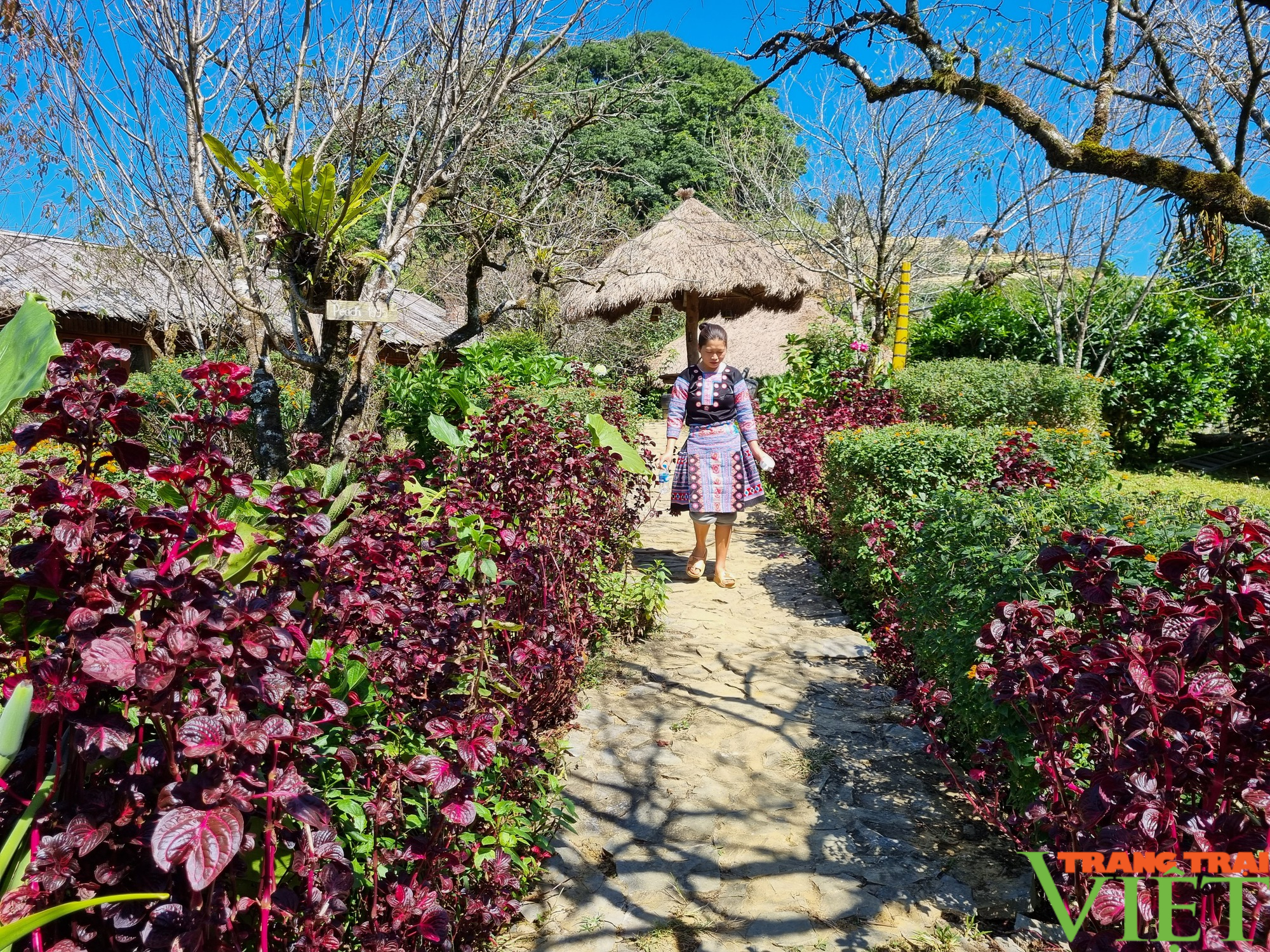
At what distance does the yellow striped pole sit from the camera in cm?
1118

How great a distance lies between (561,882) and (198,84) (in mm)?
4987

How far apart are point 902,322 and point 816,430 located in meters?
4.75

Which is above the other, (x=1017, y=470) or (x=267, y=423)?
(x=1017, y=470)

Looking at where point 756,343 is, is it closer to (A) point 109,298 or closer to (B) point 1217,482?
(B) point 1217,482

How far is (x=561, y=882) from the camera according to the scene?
2.50 metres

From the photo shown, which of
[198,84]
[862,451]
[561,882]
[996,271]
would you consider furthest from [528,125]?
[996,271]

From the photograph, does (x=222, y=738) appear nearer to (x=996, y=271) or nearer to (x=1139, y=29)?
(x=1139, y=29)

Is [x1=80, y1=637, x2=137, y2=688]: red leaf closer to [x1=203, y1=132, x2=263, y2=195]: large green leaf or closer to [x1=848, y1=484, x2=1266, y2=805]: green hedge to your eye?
[x1=848, y1=484, x2=1266, y2=805]: green hedge

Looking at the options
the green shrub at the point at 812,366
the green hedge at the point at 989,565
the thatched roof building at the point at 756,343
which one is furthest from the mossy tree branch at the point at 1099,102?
the thatched roof building at the point at 756,343

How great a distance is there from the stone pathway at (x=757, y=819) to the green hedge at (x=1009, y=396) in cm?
530

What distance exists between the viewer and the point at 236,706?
1.29 meters

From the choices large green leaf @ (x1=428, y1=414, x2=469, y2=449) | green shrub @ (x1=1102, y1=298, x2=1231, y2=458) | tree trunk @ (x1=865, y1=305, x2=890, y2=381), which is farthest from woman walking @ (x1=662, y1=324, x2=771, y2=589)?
green shrub @ (x1=1102, y1=298, x2=1231, y2=458)

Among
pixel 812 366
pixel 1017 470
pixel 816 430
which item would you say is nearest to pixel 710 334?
pixel 1017 470

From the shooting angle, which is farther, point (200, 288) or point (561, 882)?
point (200, 288)
